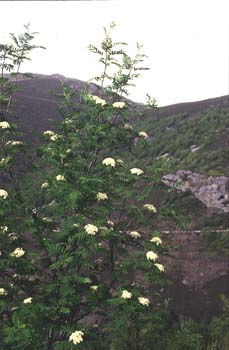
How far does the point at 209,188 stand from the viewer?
27.4 meters

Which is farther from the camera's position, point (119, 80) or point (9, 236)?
point (119, 80)

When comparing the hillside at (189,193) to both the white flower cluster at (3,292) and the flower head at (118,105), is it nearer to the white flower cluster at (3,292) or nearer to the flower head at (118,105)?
the flower head at (118,105)

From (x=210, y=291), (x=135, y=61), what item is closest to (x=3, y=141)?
(x=135, y=61)

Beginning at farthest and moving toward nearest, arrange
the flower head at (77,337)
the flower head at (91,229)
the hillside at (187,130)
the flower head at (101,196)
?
the hillside at (187,130), the flower head at (101,196), the flower head at (91,229), the flower head at (77,337)

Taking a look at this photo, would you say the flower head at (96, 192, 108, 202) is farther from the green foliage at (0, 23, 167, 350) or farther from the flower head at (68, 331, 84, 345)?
the flower head at (68, 331, 84, 345)

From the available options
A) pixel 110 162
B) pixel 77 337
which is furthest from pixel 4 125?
pixel 77 337

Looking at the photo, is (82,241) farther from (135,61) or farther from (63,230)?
(135,61)

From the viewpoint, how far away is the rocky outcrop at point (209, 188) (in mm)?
26094

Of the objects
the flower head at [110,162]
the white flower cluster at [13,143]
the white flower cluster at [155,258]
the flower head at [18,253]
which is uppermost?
the white flower cluster at [13,143]

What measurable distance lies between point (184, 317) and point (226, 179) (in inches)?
525

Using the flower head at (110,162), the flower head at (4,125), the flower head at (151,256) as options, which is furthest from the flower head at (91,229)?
the flower head at (4,125)

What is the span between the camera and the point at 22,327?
7.68m

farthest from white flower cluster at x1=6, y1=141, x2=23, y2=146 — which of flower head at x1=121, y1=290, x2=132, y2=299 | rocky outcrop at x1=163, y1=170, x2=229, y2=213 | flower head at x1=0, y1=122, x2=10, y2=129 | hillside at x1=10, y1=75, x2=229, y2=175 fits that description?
rocky outcrop at x1=163, y1=170, x2=229, y2=213

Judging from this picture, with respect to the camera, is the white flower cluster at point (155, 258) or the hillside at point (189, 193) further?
the hillside at point (189, 193)
